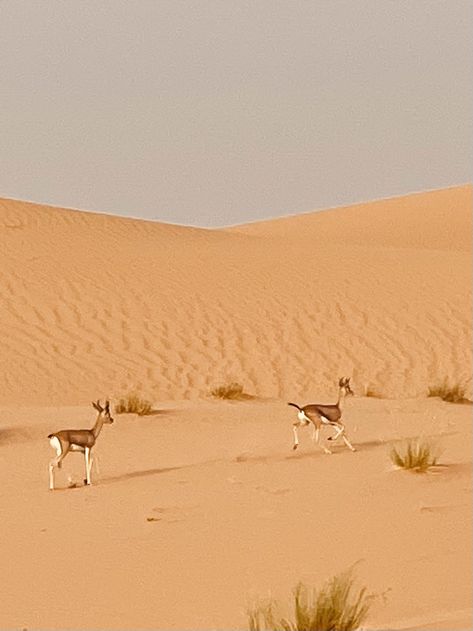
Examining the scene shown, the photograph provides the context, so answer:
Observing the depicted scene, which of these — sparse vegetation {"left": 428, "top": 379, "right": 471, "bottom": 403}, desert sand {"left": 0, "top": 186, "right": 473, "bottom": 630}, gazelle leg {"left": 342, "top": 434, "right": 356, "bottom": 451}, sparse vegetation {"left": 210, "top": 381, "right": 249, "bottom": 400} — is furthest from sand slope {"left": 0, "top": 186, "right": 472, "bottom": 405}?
gazelle leg {"left": 342, "top": 434, "right": 356, "bottom": 451}

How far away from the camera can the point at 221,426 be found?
1266 centimetres

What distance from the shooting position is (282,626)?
4484mm

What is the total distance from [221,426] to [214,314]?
1142 cm

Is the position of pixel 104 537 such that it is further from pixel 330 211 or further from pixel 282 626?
pixel 330 211

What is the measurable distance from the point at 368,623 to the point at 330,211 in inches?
2782

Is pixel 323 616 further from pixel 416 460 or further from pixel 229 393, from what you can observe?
pixel 229 393

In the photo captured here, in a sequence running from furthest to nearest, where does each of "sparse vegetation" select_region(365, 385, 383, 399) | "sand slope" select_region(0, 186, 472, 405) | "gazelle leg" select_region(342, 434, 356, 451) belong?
1. "sand slope" select_region(0, 186, 472, 405)
2. "sparse vegetation" select_region(365, 385, 383, 399)
3. "gazelle leg" select_region(342, 434, 356, 451)

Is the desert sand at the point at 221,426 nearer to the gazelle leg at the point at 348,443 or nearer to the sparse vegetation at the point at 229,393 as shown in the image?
the gazelle leg at the point at 348,443

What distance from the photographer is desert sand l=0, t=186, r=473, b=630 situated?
5.95m

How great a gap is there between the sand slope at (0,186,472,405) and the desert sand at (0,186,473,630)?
0.08 meters

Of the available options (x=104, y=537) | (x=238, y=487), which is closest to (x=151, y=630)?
(x=104, y=537)

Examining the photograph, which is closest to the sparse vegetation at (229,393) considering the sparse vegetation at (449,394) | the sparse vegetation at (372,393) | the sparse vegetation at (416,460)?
the sparse vegetation at (372,393)

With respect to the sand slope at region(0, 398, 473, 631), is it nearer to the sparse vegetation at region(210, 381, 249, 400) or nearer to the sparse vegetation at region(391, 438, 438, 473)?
the sparse vegetation at region(391, 438, 438, 473)

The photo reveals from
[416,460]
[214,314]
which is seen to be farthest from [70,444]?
[214,314]
